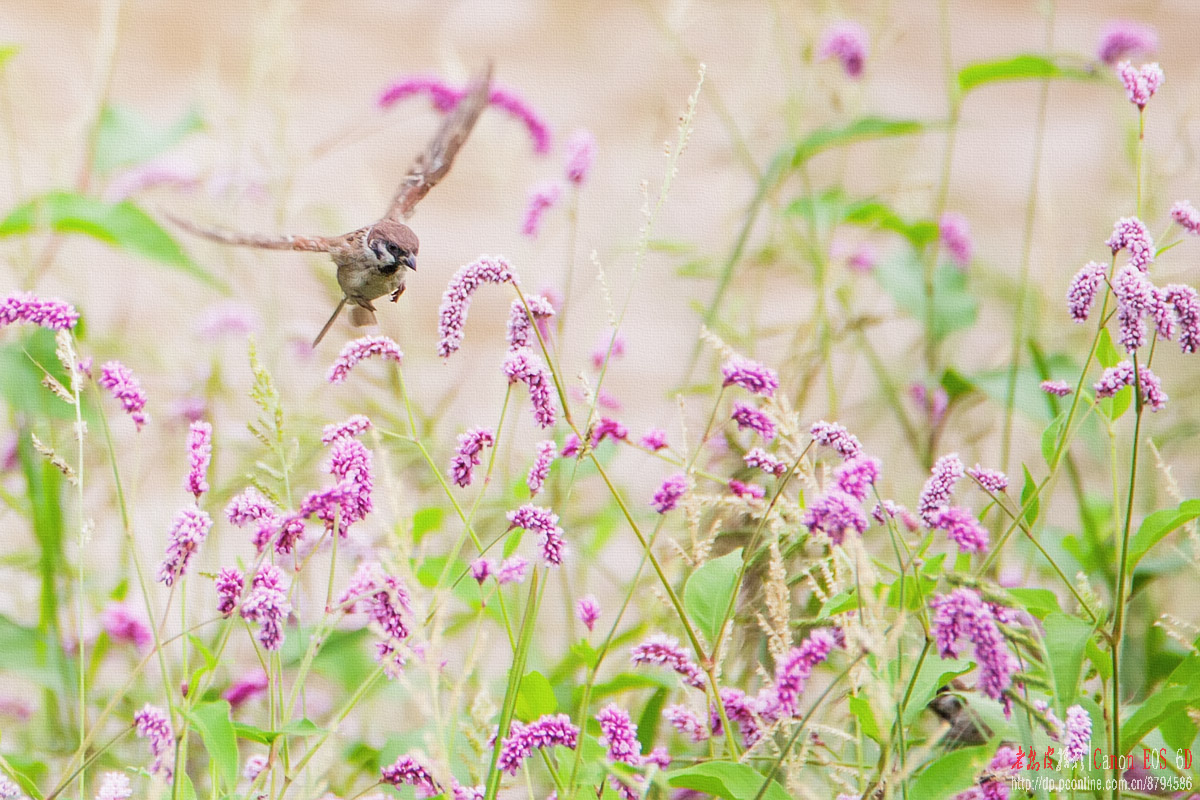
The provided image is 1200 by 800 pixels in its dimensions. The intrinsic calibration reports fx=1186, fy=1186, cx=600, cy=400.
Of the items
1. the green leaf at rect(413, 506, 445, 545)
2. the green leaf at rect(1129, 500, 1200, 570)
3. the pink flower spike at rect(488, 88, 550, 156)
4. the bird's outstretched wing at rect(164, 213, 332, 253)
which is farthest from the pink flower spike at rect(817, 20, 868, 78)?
the green leaf at rect(1129, 500, 1200, 570)

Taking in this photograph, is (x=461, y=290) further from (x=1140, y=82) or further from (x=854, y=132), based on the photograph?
(x=854, y=132)

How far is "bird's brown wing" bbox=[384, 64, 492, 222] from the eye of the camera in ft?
4.03

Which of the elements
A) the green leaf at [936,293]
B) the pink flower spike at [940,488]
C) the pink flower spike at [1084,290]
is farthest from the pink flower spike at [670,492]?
the green leaf at [936,293]

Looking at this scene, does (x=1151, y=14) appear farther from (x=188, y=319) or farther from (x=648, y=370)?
(x=188, y=319)

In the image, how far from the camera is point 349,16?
10.4 feet

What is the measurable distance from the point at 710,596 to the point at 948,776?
179 mm

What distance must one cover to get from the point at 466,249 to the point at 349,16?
849 millimetres

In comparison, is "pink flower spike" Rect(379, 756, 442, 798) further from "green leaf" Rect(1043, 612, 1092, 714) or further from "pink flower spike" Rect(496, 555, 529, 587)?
"green leaf" Rect(1043, 612, 1092, 714)

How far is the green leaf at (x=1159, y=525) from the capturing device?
680mm

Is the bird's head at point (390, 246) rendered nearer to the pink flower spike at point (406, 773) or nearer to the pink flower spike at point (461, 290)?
the pink flower spike at point (461, 290)

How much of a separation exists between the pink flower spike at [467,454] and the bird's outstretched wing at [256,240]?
0.88 ft

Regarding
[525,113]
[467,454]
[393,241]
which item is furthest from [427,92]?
[467,454]

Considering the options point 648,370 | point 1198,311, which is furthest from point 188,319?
point 1198,311

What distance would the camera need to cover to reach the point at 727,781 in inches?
24.9
